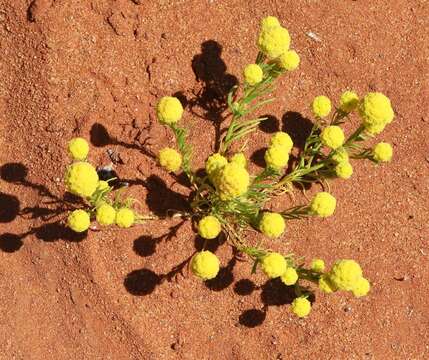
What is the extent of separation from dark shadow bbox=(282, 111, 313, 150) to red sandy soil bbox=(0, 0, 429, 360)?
0.02 metres

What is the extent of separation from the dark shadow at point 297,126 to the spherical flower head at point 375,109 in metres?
0.68

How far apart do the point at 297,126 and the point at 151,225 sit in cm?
98

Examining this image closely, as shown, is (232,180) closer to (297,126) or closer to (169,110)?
(169,110)

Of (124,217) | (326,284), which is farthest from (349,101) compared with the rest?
(124,217)

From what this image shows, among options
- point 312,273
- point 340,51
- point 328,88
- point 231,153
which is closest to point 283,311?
point 312,273

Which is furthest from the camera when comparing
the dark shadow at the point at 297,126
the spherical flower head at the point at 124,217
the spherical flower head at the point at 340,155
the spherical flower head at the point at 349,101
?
the dark shadow at the point at 297,126

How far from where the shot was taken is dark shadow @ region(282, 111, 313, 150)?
2.87 meters

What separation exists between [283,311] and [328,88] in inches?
50.9

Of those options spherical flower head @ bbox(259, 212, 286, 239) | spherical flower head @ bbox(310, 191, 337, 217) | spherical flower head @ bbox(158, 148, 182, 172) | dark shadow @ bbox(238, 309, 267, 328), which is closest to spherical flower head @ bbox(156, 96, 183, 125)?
spherical flower head @ bbox(158, 148, 182, 172)

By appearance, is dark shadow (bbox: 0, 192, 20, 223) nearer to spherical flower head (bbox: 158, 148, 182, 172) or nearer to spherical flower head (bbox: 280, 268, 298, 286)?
spherical flower head (bbox: 158, 148, 182, 172)

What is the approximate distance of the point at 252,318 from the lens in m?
2.80

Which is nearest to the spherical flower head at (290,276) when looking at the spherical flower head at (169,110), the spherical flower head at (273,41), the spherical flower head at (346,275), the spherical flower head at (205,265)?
the spherical flower head at (346,275)

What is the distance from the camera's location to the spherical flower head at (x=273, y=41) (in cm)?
222

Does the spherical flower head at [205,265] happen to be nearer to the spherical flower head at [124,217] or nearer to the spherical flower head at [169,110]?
the spherical flower head at [124,217]
